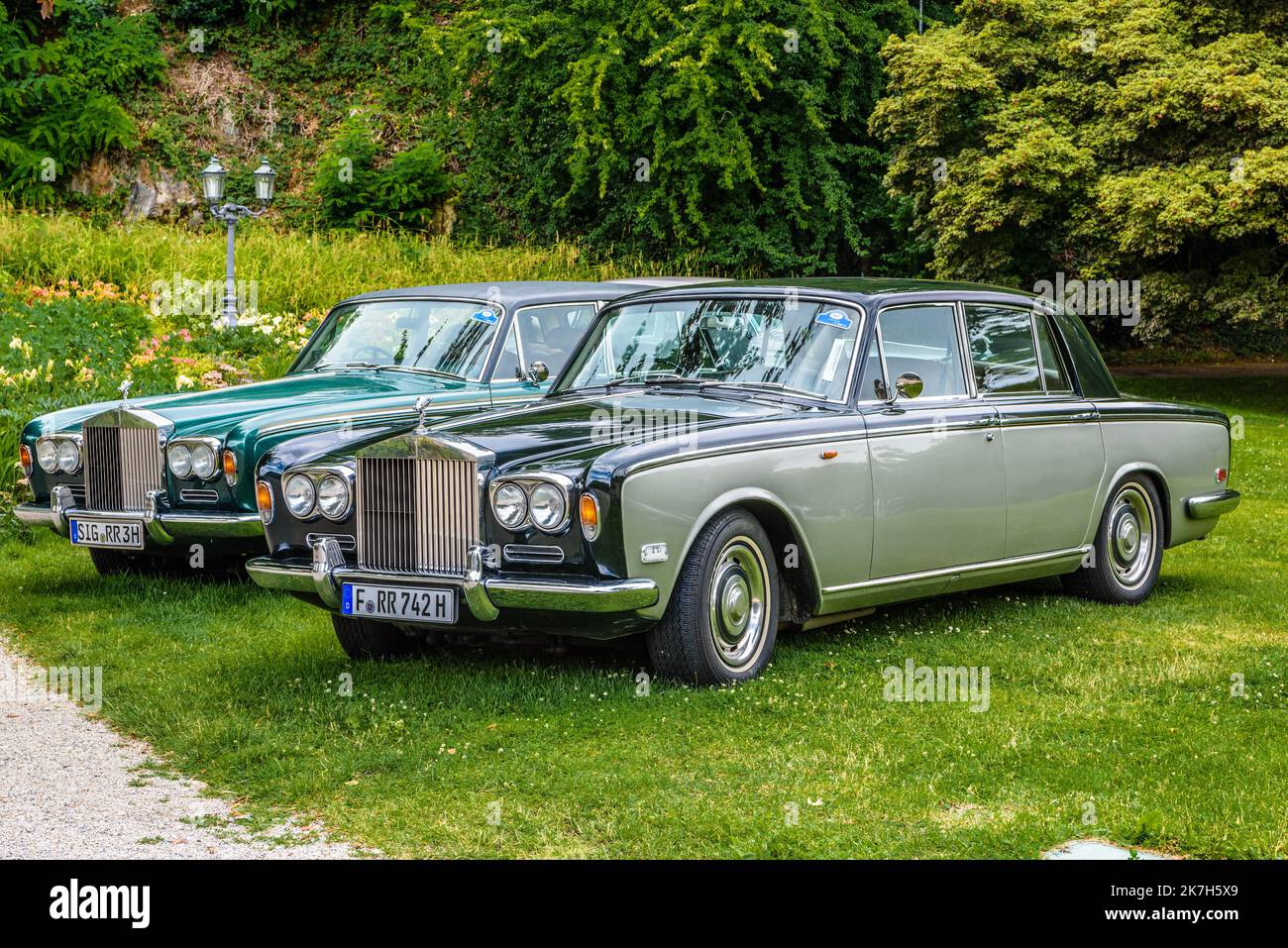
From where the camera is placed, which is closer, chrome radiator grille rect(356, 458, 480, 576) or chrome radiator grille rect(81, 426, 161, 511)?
chrome radiator grille rect(356, 458, 480, 576)

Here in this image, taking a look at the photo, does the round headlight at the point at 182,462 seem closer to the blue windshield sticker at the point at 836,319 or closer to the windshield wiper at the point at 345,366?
the windshield wiper at the point at 345,366

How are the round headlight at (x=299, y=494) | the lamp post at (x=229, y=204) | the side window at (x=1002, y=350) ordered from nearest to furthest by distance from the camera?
the round headlight at (x=299, y=494) < the side window at (x=1002, y=350) < the lamp post at (x=229, y=204)

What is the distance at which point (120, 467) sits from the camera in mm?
9148

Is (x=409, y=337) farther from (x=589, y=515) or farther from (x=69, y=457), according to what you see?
(x=589, y=515)

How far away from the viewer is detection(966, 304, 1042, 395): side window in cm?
812

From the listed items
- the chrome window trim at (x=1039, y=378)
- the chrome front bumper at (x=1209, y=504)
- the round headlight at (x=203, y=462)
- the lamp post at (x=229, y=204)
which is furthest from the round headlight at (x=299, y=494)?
the lamp post at (x=229, y=204)

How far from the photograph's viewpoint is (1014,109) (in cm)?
2359

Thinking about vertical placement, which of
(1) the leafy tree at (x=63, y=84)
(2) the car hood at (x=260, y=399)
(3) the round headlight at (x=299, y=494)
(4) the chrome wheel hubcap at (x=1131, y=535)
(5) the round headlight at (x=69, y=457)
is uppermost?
(1) the leafy tree at (x=63, y=84)

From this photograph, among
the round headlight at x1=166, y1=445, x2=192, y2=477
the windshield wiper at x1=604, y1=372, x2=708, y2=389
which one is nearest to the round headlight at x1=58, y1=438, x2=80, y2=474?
the round headlight at x1=166, y1=445, x2=192, y2=477

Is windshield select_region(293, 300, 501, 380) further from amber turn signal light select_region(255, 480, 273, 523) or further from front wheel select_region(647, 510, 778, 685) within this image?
front wheel select_region(647, 510, 778, 685)

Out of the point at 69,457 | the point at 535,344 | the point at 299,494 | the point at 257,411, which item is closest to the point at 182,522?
the point at 257,411

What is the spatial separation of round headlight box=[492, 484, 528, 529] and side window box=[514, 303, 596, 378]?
3.78m

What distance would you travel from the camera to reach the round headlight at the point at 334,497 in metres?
6.80

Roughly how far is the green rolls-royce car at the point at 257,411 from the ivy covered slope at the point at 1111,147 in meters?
12.9
